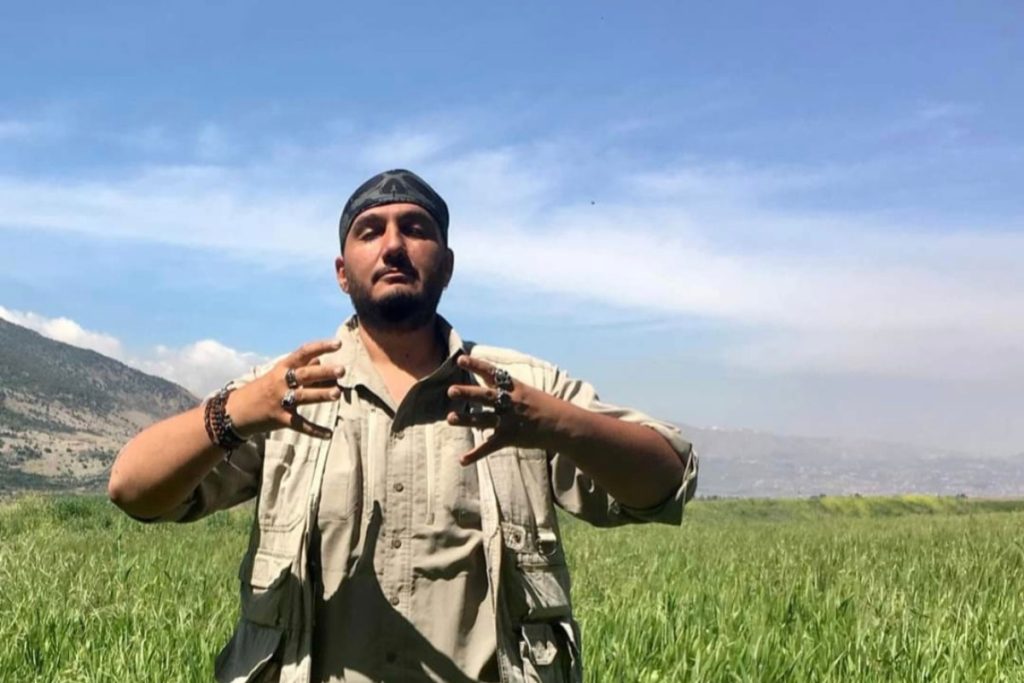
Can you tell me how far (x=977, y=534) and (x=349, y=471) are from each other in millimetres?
12101

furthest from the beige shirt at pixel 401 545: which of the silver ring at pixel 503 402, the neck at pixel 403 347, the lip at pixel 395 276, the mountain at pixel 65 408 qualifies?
the mountain at pixel 65 408

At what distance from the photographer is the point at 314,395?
2004 millimetres

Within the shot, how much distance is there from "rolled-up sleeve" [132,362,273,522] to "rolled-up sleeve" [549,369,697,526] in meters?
0.80

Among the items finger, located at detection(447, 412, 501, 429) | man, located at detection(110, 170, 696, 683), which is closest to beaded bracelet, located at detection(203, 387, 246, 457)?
man, located at detection(110, 170, 696, 683)

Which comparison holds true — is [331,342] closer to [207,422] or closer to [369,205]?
[207,422]

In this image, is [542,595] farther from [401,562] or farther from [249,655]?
[249,655]

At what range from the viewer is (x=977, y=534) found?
1226 centimetres

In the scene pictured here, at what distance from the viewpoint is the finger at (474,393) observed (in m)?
2.02

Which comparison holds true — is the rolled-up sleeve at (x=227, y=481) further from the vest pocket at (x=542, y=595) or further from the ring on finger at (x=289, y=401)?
the vest pocket at (x=542, y=595)

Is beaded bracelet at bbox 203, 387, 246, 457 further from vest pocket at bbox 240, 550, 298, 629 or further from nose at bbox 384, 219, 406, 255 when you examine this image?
nose at bbox 384, 219, 406, 255

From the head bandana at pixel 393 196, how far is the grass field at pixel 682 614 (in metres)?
2.59

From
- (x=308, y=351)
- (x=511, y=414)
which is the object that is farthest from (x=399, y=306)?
(x=511, y=414)

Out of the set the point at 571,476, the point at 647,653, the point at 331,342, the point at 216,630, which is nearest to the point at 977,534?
the point at 647,653

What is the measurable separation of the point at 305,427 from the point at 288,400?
0.26ft
